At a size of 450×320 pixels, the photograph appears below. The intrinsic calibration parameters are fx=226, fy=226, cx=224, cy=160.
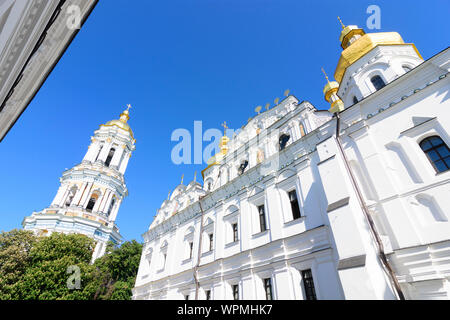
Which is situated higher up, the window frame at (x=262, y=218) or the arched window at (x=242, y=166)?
the arched window at (x=242, y=166)

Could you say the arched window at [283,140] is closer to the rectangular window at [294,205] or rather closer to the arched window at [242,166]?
the arched window at [242,166]

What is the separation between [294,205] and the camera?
38.4 ft

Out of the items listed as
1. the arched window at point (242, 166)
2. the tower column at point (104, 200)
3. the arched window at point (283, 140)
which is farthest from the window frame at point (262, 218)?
the tower column at point (104, 200)

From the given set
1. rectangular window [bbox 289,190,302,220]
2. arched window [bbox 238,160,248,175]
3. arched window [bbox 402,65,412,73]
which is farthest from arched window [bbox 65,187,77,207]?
arched window [bbox 402,65,412,73]

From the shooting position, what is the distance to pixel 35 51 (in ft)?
14.8

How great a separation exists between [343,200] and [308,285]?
3.92 meters

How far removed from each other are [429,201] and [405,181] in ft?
3.25

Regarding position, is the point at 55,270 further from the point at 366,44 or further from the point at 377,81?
the point at 366,44

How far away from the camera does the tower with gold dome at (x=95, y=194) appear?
90.9ft

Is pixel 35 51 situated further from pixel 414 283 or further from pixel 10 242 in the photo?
pixel 10 242

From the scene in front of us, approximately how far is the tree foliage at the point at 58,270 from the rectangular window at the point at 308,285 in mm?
Answer: 17836

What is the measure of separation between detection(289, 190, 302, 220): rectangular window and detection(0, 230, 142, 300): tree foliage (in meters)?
18.1

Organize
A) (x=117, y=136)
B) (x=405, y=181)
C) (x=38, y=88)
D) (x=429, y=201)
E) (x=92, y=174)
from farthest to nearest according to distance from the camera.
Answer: (x=117, y=136), (x=92, y=174), (x=405, y=181), (x=429, y=201), (x=38, y=88)
